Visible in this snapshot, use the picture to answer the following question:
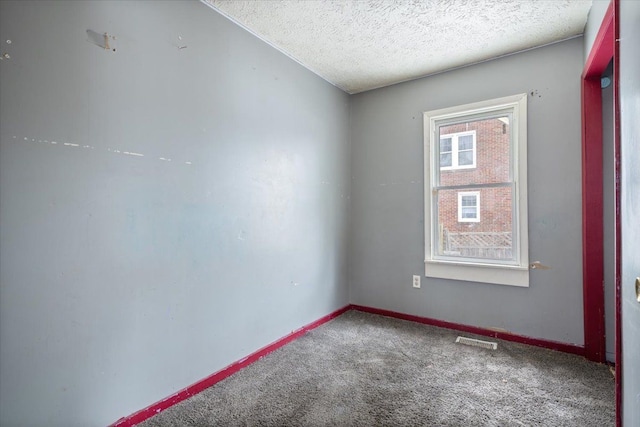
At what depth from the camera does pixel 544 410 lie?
1.84 m

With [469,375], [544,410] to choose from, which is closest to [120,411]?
[469,375]

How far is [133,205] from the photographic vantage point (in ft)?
5.65

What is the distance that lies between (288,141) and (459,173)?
5.41ft

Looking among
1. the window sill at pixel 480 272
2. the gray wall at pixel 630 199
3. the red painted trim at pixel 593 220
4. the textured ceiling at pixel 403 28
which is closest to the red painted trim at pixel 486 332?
the red painted trim at pixel 593 220

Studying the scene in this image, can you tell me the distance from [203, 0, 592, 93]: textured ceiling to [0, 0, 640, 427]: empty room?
2cm

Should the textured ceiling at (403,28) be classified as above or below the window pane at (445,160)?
above

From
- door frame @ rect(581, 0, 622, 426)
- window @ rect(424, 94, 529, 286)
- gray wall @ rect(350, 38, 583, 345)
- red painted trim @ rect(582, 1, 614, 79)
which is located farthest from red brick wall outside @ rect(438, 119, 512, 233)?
red painted trim @ rect(582, 1, 614, 79)

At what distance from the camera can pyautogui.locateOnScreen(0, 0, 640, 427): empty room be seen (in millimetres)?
1405

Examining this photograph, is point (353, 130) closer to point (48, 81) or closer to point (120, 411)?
point (48, 81)

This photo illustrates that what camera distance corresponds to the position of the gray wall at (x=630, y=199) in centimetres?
102

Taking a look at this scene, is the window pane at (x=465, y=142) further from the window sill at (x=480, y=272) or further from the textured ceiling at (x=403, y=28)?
the window sill at (x=480, y=272)

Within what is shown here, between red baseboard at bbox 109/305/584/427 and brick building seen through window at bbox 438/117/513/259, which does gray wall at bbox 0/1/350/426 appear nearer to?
red baseboard at bbox 109/305/584/427

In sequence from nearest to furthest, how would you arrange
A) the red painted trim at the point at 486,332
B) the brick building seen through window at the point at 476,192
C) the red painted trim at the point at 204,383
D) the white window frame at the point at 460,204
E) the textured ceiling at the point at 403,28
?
the red painted trim at the point at 204,383 < the textured ceiling at the point at 403,28 < the red painted trim at the point at 486,332 < the brick building seen through window at the point at 476,192 < the white window frame at the point at 460,204

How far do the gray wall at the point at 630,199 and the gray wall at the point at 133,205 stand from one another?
2.04m
